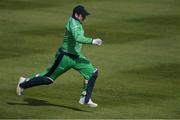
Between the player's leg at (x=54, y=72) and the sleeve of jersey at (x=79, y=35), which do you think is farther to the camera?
the player's leg at (x=54, y=72)

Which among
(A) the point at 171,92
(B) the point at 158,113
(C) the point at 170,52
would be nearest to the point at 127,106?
(B) the point at 158,113

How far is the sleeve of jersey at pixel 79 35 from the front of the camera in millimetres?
15258

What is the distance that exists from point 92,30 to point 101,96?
1024 centimetres

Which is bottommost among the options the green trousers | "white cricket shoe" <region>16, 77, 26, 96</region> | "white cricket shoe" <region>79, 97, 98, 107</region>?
"white cricket shoe" <region>79, 97, 98, 107</region>

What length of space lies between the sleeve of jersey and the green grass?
1.54 m

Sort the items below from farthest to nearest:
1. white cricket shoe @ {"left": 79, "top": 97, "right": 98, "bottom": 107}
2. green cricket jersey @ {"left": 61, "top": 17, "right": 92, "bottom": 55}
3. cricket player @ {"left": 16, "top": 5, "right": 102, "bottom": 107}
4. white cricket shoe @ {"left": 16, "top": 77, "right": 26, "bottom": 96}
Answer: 1. white cricket shoe @ {"left": 16, "top": 77, "right": 26, "bottom": 96}
2. white cricket shoe @ {"left": 79, "top": 97, "right": 98, "bottom": 107}
3. cricket player @ {"left": 16, "top": 5, "right": 102, "bottom": 107}
4. green cricket jersey @ {"left": 61, "top": 17, "right": 92, "bottom": 55}

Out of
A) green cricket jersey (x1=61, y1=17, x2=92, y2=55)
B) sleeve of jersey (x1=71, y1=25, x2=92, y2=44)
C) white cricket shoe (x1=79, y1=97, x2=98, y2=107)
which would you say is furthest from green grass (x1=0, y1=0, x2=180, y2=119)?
sleeve of jersey (x1=71, y1=25, x2=92, y2=44)

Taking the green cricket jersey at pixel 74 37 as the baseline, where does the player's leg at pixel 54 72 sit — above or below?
below

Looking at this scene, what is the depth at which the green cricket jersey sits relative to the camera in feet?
50.6

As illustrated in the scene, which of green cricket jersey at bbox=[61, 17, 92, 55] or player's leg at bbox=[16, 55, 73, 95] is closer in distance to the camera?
green cricket jersey at bbox=[61, 17, 92, 55]

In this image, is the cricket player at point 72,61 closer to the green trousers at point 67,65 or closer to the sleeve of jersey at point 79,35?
the green trousers at point 67,65

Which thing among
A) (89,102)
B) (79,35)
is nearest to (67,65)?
(79,35)

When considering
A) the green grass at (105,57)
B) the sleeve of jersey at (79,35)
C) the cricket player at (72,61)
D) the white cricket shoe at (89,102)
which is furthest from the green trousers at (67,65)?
the green grass at (105,57)

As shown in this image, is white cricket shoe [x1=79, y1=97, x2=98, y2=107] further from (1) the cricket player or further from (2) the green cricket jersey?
(2) the green cricket jersey
